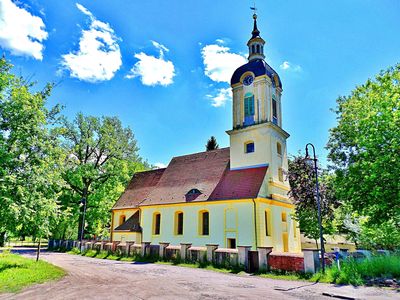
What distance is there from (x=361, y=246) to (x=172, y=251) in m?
14.9

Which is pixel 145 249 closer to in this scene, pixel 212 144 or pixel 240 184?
pixel 240 184

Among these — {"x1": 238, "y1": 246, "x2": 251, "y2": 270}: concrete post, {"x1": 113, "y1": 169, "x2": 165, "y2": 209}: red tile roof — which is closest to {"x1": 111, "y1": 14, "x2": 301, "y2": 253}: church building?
{"x1": 113, "y1": 169, "x2": 165, "y2": 209}: red tile roof

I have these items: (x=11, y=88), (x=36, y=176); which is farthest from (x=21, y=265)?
(x=11, y=88)

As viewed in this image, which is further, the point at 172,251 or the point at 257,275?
the point at 172,251

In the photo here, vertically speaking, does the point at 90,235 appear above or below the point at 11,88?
below

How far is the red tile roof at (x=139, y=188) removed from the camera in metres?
32.9

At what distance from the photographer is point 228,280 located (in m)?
13.4

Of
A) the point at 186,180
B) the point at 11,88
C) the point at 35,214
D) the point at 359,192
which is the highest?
the point at 11,88

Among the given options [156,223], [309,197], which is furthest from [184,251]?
[309,197]

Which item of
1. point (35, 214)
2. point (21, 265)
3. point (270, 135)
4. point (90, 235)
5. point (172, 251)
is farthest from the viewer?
point (90, 235)

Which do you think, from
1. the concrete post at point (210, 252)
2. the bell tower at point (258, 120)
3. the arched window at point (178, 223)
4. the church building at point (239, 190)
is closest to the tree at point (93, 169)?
the church building at point (239, 190)

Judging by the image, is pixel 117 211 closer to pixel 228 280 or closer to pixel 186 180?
pixel 186 180

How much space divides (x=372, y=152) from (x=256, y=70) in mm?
14608

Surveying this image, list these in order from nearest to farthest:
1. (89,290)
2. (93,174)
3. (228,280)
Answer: (89,290) → (228,280) → (93,174)
